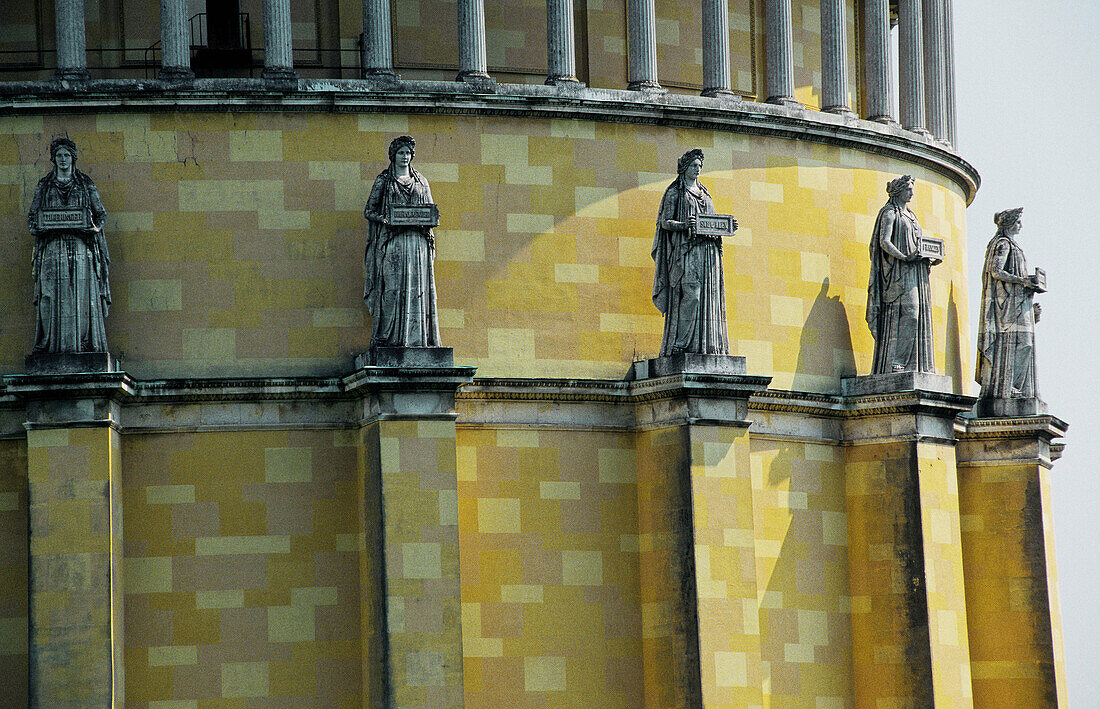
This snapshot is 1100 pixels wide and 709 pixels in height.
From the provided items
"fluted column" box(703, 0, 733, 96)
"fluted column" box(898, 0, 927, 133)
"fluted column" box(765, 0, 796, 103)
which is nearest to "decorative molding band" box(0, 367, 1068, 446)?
"fluted column" box(765, 0, 796, 103)

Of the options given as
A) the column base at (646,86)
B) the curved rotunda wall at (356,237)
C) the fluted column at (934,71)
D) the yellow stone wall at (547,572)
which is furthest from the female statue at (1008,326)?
the yellow stone wall at (547,572)

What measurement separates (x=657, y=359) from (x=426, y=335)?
3952mm

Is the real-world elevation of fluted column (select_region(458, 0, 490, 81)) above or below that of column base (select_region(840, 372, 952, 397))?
above

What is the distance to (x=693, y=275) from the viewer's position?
32.2 meters

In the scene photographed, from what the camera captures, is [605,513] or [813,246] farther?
[813,246]

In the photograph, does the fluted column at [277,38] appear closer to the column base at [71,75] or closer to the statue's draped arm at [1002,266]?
the column base at [71,75]

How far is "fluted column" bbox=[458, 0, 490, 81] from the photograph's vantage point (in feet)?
108

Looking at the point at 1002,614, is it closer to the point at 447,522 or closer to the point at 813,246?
the point at 813,246

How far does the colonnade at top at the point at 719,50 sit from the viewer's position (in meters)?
32.3

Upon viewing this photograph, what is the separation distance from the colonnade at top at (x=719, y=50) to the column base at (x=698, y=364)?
16.0 ft

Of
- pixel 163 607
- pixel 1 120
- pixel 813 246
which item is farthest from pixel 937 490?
pixel 1 120

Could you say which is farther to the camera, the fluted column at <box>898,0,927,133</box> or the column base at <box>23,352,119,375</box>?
the fluted column at <box>898,0,927,133</box>

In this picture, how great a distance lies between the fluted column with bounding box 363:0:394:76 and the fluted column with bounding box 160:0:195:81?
286 cm

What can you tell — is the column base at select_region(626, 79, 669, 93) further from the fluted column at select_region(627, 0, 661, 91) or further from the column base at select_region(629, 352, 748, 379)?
the column base at select_region(629, 352, 748, 379)
